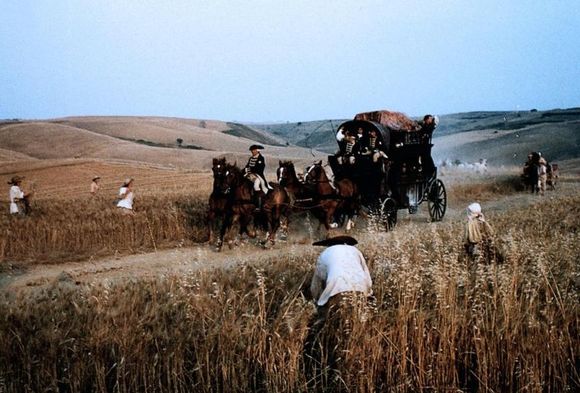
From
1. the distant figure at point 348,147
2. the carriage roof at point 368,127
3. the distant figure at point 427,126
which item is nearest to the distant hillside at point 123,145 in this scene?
the distant figure at point 427,126

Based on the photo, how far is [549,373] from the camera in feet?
15.2

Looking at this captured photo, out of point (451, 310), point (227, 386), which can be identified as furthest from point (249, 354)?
point (451, 310)

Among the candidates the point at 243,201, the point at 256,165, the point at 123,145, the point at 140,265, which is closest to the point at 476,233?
the point at 243,201

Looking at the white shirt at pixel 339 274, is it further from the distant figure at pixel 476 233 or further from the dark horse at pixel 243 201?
the dark horse at pixel 243 201

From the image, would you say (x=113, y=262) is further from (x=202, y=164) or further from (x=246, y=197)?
(x=202, y=164)

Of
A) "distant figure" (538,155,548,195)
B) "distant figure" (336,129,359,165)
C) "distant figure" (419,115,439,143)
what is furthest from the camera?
"distant figure" (538,155,548,195)

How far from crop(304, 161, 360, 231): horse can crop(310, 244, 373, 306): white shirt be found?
800 centimetres

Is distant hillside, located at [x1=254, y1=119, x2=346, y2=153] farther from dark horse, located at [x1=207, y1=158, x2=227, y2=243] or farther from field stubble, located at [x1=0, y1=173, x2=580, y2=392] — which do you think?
field stubble, located at [x1=0, y1=173, x2=580, y2=392]

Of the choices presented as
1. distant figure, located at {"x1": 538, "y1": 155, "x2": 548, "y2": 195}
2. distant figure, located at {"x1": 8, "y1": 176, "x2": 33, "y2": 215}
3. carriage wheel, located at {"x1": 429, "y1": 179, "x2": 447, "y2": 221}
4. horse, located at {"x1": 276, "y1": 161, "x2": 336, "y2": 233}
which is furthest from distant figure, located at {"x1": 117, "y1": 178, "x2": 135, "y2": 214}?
distant figure, located at {"x1": 538, "y1": 155, "x2": 548, "y2": 195}

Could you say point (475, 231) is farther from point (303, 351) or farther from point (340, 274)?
point (303, 351)

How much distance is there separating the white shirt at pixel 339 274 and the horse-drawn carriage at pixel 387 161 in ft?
26.1

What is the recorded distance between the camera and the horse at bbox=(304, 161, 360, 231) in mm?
14328

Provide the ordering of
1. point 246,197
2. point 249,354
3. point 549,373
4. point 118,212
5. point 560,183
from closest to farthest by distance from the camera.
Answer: point 549,373, point 249,354, point 246,197, point 118,212, point 560,183

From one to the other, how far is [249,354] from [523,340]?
2505 mm
